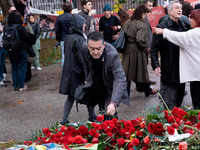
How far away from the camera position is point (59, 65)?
11977 mm

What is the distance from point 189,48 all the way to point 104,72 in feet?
4.17

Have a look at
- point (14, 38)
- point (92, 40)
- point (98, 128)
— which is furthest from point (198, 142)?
point (14, 38)

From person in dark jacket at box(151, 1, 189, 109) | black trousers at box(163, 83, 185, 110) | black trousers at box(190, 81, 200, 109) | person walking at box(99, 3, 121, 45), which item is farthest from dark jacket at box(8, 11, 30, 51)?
black trousers at box(190, 81, 200, 109)

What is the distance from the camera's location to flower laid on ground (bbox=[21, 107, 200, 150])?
247 centimetres

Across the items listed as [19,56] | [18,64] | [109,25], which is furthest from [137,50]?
[18,64]

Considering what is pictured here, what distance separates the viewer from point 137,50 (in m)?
6.81

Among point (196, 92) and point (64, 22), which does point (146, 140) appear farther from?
point (64, 22)

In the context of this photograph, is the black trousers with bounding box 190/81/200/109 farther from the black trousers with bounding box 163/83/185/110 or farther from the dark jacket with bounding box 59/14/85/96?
the dark jacket with bounding box 59/14/85/96

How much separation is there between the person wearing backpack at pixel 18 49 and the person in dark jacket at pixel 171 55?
13.5 ft

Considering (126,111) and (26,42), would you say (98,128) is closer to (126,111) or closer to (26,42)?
(126,111)

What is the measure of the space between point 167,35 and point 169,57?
1.55 ft

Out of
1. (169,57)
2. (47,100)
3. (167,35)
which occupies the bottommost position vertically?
(47,100)

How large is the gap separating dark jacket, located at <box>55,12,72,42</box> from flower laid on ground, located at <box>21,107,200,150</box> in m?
5.77

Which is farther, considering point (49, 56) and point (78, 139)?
point (49, 56)
